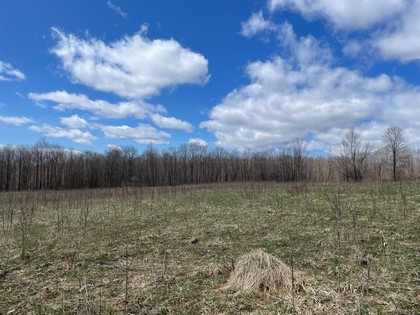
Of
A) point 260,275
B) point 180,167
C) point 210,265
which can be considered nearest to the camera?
point 260,275

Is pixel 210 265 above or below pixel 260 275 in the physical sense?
below

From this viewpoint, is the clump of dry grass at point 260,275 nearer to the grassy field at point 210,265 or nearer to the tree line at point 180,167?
the grassy field at point 210,265

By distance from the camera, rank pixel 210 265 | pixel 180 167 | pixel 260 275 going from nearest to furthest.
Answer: pixel 260 275 < pixel 210 265 < pixel 180 167

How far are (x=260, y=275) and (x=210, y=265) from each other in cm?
151

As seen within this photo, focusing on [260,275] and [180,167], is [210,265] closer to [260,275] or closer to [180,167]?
[260,275]

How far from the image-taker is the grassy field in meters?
4.38

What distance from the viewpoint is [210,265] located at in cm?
615

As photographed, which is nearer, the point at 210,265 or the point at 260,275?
the point at 260,275

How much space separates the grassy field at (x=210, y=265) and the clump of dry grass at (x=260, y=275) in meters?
0.17

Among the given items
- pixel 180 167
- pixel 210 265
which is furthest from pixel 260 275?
pixel 180 167

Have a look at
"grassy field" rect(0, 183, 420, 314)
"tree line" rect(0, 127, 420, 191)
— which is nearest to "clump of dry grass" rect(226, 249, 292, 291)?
"grassy field" rect(0, 183, 420, 314)

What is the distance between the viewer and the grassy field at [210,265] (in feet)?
14.4

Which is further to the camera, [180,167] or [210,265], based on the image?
[180,167]

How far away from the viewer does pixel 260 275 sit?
4.90 metres
